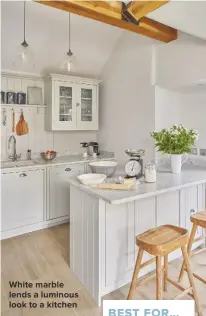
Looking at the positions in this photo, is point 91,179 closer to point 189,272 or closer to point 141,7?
point 189,272

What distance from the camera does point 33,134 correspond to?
11.9ft

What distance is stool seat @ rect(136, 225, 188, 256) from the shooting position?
1.56 meters

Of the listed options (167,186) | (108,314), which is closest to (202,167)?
(167,186)

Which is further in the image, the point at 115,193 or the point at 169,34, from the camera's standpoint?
the point at 169,34

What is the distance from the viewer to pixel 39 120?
3.66 m

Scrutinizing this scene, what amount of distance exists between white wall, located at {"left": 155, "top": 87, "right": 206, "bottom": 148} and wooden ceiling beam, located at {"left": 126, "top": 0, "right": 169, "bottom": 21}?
1.07m

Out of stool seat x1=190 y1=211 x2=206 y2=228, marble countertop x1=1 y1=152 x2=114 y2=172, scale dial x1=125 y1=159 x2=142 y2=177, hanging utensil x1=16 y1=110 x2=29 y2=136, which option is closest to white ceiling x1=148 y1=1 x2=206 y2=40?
scale dial x1=125 y1=159 x2=142 y2=177

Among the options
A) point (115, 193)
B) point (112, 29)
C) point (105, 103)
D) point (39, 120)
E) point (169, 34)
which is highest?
point (112, 29)

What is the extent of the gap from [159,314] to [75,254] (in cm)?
89

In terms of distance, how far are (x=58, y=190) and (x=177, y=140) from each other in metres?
1.75

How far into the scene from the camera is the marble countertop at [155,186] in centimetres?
172

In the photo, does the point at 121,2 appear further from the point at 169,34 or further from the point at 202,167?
the point at 202,167

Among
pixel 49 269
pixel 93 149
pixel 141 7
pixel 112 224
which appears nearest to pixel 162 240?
pixel 112 224

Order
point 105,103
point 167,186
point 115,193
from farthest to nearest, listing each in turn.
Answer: point 105,103 < point 167,186 < point 115,193
